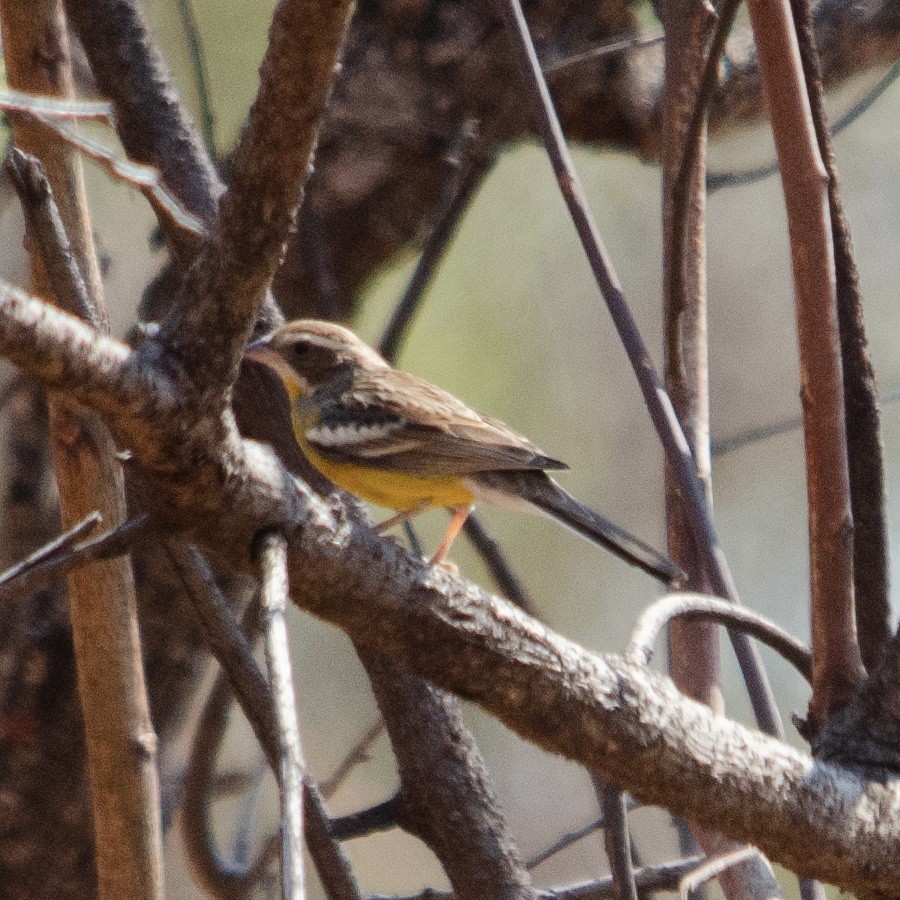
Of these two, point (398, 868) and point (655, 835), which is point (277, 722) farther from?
point (655, 835)

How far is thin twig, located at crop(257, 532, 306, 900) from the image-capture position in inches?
51.8

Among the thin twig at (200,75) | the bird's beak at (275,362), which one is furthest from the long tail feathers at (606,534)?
the thin twig at (200,75)

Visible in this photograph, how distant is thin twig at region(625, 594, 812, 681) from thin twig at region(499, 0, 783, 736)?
0.31 ft

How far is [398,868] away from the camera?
7270 mm

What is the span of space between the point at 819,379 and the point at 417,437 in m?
1.57

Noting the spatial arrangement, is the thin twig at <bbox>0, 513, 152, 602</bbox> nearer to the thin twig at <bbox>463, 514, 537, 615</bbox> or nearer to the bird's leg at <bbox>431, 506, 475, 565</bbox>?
the bird's leg at <bbox>431, 506, 475, 565</bbox>

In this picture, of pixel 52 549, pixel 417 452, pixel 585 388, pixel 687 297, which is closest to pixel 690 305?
pixel 687 297

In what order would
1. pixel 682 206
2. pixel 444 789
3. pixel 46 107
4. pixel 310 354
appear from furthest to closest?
pixel 310 354, pixel 444 789, pixel 682 206, pixel 46 107

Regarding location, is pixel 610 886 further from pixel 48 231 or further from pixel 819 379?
pixel 48 231

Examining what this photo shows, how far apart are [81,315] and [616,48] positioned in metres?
2.67

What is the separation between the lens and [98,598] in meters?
2.85

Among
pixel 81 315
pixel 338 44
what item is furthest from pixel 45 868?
pixel 338 44

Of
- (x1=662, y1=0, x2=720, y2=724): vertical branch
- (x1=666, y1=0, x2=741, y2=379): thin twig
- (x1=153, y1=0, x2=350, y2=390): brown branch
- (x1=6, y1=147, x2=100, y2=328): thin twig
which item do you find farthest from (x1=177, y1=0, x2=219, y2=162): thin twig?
(x1=153, y1=0, x2=350, y2=390): brown branch

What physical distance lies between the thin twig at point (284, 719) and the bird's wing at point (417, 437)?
198 centimetres
